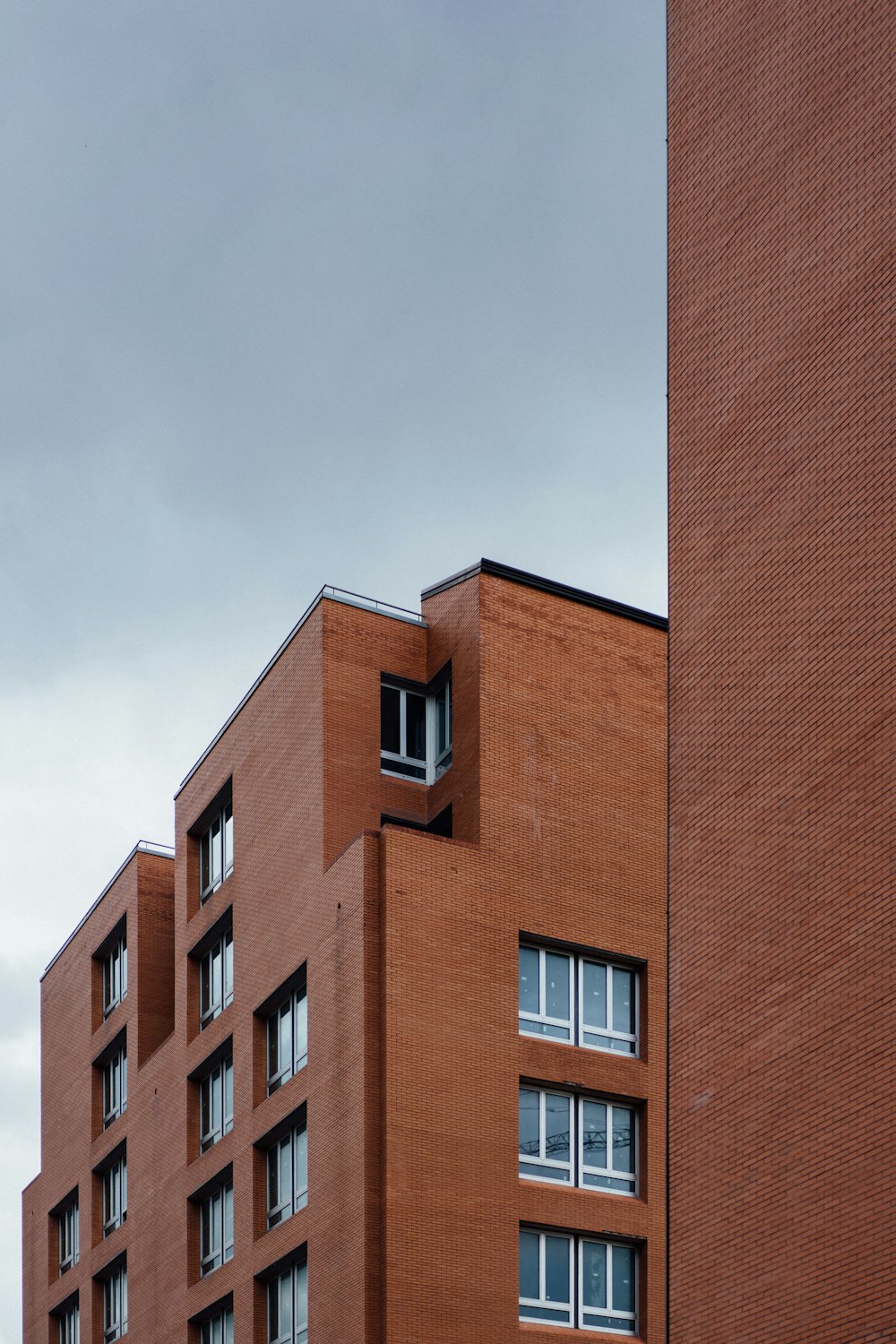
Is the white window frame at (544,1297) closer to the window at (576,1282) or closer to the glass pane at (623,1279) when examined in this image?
the window at (576,1282)

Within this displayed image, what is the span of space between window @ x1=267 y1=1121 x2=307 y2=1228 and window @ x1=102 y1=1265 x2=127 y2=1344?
1055 cm

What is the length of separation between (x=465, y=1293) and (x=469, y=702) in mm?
11144

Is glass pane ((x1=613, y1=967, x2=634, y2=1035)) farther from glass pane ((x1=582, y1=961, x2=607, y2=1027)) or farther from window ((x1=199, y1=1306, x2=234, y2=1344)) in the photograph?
window ((x1=199, y1=1306, x2=234, y2=1344))

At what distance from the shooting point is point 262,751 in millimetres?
42031

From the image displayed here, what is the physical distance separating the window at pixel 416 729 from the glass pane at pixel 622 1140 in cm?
769

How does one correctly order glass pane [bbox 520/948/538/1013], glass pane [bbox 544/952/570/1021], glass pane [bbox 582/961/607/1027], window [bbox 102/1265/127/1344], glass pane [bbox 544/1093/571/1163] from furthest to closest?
window [bbox 102/1265/127/1344], glass pane [bbox 582/961/607/1027], glass pane [bbox 544/952/570/1021], glass pane [bbox 520/948/538/1013], glass pane [bbox 544/1093/571/1163]

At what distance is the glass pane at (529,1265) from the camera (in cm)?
3522

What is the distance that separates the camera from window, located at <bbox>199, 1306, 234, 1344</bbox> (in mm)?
40594

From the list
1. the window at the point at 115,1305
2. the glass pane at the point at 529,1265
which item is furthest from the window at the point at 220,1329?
the glass pane at the point at 529,1265

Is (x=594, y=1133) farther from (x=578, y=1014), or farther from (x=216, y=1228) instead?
(x=216, y=1228)

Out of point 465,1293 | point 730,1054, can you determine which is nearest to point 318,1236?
point 465,1293

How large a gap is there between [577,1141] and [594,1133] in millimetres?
536

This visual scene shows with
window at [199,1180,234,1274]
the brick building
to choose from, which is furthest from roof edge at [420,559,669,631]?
window at [199,1180,234,1274]

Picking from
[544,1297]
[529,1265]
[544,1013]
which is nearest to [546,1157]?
[529,1265]
